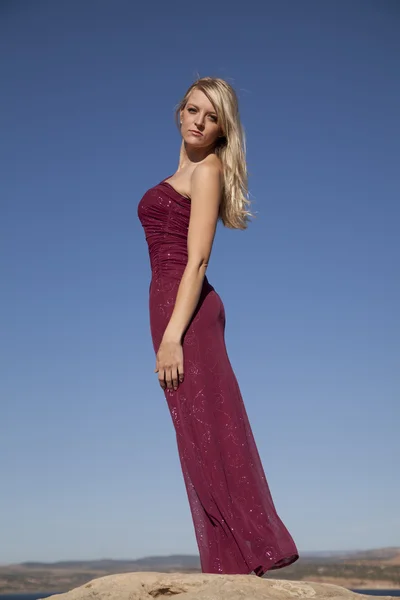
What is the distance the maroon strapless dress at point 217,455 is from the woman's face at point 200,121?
0.81m

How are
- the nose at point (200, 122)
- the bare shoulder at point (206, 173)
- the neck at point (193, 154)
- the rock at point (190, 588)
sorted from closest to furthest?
1. the rock at point (190, 588)
2. the bare shoulder at point (206, 173)
3. the nose at point (200, 122)
4. the neck at point (193, 154)

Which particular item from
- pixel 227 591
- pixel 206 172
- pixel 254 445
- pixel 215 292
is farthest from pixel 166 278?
pixel 227 591

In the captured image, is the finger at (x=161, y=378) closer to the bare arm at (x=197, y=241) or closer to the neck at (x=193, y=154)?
the bare arm at (x=197, y=241)

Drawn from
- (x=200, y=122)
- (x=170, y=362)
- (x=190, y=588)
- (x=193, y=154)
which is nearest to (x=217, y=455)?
(x=170, y=362)

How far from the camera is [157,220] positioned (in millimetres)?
6141

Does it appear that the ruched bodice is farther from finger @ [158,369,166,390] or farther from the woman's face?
finger @ [158,369,166,390]

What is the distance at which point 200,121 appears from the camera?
6.18 m

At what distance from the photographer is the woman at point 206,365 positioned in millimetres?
5617

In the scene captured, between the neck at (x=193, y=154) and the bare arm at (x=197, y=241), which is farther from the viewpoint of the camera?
the neck at (x=193, y=154)

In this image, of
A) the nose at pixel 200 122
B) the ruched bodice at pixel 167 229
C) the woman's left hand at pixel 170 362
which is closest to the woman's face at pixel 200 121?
the nose at pixel 200 122

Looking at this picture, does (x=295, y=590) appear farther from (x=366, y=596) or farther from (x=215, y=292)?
(x=215, y=292)

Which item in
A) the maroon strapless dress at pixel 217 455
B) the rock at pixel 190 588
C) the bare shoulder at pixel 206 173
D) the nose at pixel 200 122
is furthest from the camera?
the nose at pixel 200 122

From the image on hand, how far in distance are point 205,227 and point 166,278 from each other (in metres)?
0.45

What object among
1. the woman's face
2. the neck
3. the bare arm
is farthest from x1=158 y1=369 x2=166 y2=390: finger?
the woman's face
